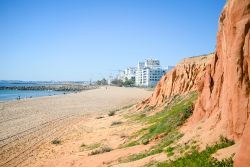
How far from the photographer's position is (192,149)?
1162 cm

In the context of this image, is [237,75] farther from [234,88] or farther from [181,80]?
[181,80]

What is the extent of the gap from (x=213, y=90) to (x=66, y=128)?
20.8 meters

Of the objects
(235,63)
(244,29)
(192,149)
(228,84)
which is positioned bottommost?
(192,149)

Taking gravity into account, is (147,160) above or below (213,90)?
below

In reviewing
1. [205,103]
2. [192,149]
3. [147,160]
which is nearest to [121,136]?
[205,103]

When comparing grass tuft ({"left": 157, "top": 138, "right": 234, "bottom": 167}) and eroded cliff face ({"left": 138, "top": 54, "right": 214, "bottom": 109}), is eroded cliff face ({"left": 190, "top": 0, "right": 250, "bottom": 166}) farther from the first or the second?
eroded cliff face ({"left": 138, "top": 54, "right": 214, "bottom": 109})

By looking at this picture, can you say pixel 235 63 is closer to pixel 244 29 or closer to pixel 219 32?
pixel 244 29

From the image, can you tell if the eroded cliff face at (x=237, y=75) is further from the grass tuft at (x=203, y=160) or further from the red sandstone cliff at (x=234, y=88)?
the grass tuft at (x=203, y=160)

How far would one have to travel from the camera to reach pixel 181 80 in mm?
32438

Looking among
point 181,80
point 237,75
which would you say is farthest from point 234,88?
point 181,80

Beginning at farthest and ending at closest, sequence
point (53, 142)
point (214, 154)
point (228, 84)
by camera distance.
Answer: point (53, 142)
point (228, 84)
point (214, 154)

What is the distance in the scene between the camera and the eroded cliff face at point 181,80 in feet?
101

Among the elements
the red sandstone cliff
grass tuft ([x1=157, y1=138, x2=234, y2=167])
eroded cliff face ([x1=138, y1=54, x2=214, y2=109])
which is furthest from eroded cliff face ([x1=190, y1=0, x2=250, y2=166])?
eroded cliff face ([x1=138, y1=54, x2=214, y2=109])

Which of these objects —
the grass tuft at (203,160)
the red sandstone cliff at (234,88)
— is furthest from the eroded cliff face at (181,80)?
the grass tuft at (203,160)
